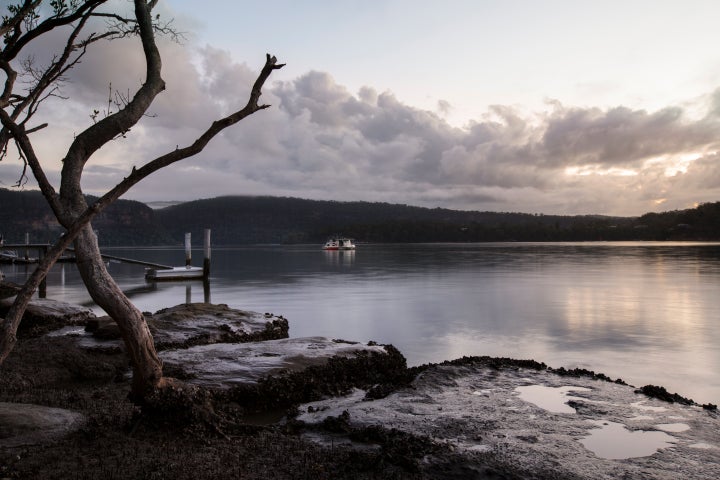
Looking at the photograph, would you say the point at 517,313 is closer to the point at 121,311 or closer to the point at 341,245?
the point at 121,311

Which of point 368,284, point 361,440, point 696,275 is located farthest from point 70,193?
point 696,275

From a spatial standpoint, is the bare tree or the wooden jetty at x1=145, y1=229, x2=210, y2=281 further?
the wooden jetty at x1=145, y1=229, x2=210, y2=281

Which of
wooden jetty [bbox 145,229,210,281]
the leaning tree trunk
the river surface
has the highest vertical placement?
the leaning tree trunk

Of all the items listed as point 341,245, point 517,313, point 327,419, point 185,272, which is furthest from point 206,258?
point 341,245

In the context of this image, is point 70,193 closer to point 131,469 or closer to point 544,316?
point 131,469

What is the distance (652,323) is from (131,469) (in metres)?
23.4

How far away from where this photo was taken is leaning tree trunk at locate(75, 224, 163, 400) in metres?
6.98

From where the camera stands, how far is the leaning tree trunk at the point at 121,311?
698 cm

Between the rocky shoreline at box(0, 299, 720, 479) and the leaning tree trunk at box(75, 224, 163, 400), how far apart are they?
48 cm

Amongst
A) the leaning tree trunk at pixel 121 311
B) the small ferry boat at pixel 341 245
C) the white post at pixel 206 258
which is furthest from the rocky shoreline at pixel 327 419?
the small ferry boat at pixel 341 245

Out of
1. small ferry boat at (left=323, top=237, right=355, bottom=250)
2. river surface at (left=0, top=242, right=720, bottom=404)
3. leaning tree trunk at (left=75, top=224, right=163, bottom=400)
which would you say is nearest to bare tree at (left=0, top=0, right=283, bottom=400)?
leaning tree trunk at (left=75, top=224, right=163, bottom=400)

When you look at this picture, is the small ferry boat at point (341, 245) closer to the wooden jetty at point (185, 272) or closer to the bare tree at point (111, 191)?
the wooden jetty at point (185, 272)

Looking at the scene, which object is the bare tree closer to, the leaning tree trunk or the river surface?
the leaning tree trunk

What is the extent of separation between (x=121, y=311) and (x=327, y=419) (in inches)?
133
